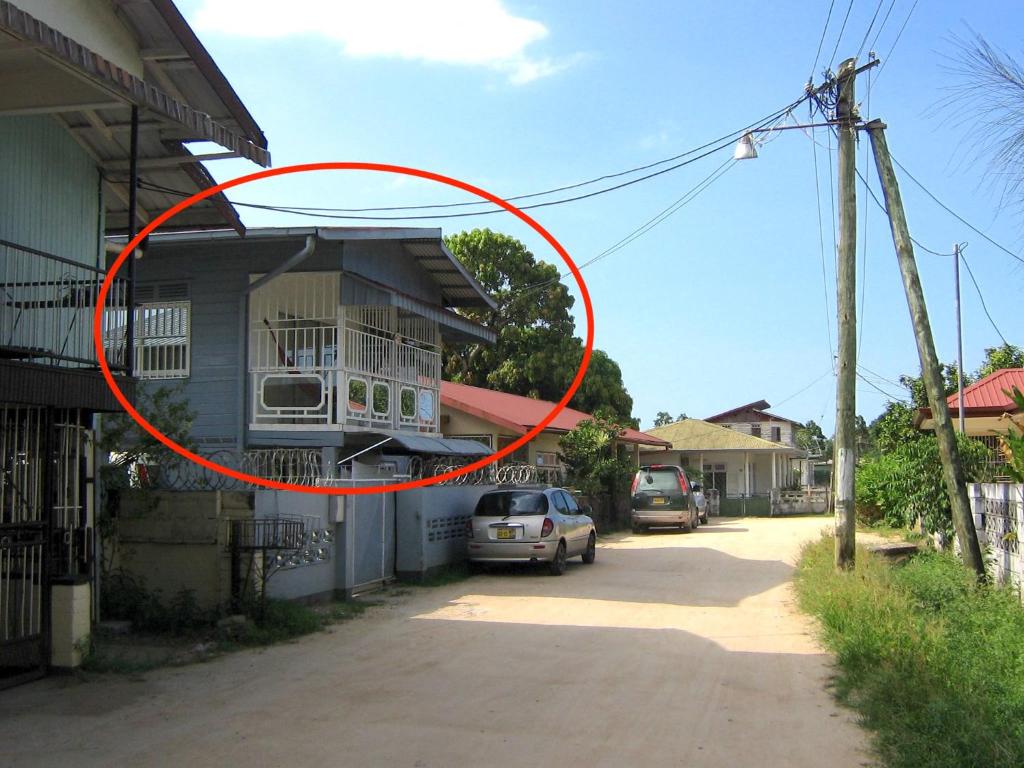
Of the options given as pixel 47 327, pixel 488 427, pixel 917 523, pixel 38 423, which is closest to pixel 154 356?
pixel 47 327

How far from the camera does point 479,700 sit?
8102 millimetres

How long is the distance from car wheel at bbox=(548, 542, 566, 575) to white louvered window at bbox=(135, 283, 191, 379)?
23.4 ft

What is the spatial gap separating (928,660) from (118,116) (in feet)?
31.2

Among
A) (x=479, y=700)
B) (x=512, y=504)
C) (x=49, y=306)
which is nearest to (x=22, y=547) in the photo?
(x=49, y=306)

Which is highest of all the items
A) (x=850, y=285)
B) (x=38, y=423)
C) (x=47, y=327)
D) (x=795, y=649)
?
(x=850, y=285)

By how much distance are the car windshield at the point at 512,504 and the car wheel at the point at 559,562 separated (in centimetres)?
77

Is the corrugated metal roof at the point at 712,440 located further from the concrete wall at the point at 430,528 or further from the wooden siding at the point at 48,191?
the wooden siding at the point at 48,191

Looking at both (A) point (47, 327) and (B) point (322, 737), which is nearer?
(B) point (322, 737)

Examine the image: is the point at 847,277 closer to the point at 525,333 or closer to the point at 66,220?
the point at 66,220

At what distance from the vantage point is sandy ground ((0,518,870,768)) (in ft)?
21.7

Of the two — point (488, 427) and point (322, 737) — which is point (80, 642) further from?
point (488, 427)

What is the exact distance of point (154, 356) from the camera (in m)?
17.0

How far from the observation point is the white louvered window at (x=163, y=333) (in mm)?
16766

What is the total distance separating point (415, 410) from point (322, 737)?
39.2 ft
